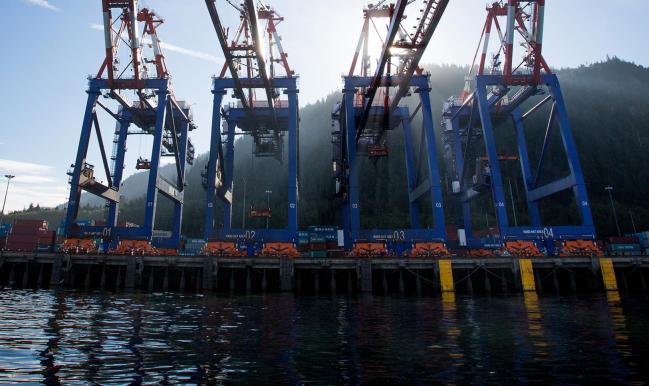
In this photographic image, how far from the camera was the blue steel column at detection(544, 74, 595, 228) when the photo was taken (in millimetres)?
30750

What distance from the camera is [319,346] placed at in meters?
8.91

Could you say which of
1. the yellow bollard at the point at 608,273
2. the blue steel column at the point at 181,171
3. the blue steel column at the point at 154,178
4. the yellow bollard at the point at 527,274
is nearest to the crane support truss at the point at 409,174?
the yellow bollard at the point at 527,274

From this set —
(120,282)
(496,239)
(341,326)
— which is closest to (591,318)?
(341,326)

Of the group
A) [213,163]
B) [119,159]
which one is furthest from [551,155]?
[119,159]

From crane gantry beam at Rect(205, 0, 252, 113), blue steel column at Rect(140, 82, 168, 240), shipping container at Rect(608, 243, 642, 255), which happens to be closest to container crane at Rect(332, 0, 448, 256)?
crane gantry beam at Rect(205, 0, 252, 113)

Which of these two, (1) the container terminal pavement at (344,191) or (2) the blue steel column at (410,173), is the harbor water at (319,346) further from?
(2) the blue steel column at (410,173)

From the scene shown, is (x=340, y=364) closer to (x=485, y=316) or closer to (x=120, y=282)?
(x=485, y=316)

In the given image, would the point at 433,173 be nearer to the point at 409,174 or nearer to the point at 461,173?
the point at 409,174

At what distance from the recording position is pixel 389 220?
9931 centimetres

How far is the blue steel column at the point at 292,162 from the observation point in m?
32.6

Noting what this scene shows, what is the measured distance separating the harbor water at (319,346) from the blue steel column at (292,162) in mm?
17461

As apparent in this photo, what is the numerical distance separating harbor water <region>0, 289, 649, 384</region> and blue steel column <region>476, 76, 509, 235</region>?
53.0ft

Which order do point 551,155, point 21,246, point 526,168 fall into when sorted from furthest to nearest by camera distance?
point 551,155 → point 21,246 → point 526,168

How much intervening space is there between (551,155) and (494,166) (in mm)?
94043
